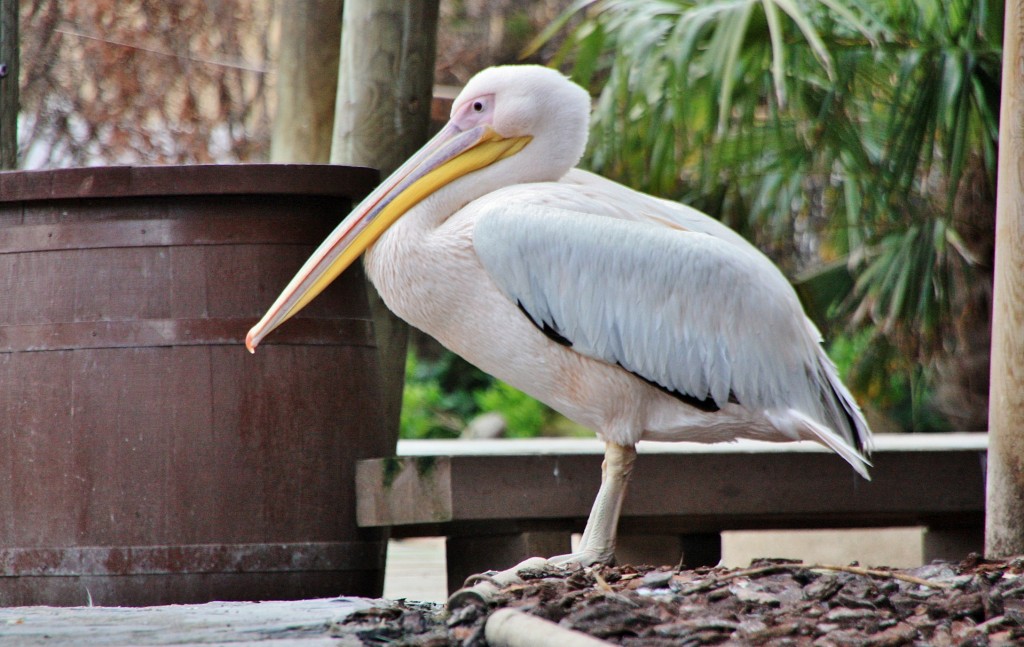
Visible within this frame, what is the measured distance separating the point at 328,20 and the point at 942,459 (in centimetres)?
244

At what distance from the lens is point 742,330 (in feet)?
10.3

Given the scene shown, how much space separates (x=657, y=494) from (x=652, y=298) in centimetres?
84

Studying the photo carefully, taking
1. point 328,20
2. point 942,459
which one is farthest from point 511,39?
point 942,459

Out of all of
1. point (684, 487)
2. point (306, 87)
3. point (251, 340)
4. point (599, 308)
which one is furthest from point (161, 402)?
point (684, 487)

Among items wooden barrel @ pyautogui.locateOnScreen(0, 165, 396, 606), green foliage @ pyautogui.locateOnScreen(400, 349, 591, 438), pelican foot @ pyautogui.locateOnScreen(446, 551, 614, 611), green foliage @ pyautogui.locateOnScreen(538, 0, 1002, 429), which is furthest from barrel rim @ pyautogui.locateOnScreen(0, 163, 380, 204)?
green foliage @ pyautogui.locateOnScreen(400, 349, 591, 438)

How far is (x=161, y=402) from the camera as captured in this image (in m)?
3.18

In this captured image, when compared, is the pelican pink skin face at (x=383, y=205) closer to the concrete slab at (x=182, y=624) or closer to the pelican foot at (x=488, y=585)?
the concrete slab at (x=182, y=624)

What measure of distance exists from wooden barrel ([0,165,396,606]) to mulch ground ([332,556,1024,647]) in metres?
0.66

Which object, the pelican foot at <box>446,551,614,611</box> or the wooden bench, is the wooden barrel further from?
the pelican foot at <box>446,551,614,611</box>

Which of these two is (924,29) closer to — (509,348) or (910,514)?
(910,514)

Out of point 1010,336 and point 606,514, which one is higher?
point 1010,336

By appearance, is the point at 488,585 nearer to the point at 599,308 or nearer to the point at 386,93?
the point at 599,308

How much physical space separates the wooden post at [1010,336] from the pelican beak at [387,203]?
1.21 meters

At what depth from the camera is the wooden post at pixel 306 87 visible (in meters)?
4.12
